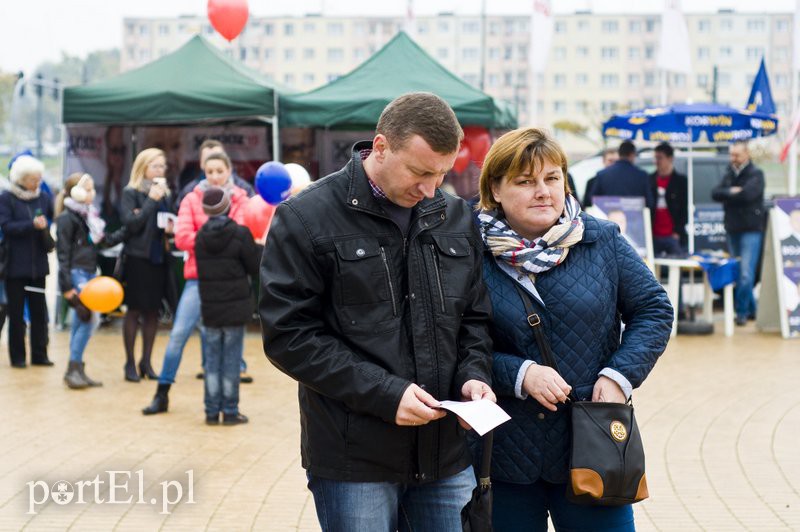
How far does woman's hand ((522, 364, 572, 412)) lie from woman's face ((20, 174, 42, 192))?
8183 mm

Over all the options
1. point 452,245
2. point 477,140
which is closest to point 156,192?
point 477,140

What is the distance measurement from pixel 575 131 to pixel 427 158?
62.7 metres

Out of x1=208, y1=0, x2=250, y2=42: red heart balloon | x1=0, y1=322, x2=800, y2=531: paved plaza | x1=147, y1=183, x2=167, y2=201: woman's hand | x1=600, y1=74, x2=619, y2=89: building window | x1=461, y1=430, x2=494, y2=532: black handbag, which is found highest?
x1=600, y1=74, x2=619, y2=89: building window

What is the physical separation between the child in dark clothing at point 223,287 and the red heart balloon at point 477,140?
236 inches

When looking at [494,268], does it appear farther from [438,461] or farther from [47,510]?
[47,510]

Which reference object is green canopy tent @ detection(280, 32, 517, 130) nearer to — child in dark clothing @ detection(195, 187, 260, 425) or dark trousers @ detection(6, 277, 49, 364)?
dark trousers @ detection(6, 277, 49, 364)

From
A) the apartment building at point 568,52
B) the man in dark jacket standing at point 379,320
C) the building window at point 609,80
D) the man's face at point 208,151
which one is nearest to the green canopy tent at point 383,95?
the man's face at point 208,151

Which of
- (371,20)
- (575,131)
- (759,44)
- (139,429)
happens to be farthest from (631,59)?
(139,429)

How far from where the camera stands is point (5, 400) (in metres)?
8.98

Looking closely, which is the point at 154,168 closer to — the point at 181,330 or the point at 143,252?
the point at 143,252

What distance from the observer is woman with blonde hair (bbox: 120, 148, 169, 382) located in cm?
973

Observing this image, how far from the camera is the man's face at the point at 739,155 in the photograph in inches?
524

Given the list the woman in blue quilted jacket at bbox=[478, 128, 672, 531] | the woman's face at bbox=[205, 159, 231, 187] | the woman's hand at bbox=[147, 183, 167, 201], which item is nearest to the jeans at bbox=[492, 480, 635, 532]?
the woman in blue quilted jacket at bbox=[478, 128, 672, 531]

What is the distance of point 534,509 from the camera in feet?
11.6
